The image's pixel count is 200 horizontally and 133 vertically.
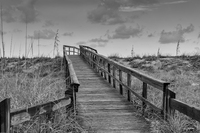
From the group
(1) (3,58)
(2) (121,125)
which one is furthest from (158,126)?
(1) (3,58)

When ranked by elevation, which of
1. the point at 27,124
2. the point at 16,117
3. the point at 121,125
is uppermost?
the point at 16,117

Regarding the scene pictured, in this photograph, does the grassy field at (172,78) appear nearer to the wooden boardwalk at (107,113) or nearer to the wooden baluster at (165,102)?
the wooden baluster at (165,102)

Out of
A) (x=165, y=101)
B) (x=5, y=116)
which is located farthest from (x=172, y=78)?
(x=5, y=116)

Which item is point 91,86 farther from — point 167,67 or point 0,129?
point 167,67

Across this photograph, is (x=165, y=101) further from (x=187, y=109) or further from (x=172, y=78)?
(x=172, y=78)

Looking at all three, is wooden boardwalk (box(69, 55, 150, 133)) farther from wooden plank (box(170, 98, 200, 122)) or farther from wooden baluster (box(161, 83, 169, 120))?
wooden plank (box(170, 98, 200, 122))

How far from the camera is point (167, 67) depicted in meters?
17.7

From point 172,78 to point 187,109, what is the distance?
9.21m

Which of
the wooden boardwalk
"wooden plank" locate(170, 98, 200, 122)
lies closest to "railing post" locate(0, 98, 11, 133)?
the wooden boardwalk

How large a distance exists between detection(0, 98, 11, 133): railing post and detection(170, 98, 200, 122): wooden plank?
292cm

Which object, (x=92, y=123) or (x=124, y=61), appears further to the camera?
(x=124, y=61)

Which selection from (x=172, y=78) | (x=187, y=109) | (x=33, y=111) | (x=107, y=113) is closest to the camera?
(x=33, y=111)

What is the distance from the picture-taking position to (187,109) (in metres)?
4.65

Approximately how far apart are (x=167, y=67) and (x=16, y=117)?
599 inches
